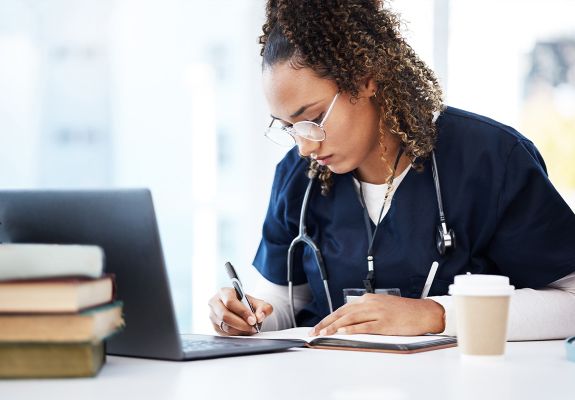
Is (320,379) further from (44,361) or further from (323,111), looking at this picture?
(323,111)

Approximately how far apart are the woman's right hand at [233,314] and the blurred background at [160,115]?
177cm

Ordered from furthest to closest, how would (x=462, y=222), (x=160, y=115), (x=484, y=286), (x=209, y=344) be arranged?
(x=160, y=115), (x=462, y=222), (x=209, y=344), (x=484, y=286)

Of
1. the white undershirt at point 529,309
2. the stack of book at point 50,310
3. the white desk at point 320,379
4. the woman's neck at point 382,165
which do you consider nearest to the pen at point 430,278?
the white undershirt at point 529,309

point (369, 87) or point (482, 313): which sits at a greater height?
point (369, 87)

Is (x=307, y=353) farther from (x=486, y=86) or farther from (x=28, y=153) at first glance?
(x=28, y=153)

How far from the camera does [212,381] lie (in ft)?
3.15

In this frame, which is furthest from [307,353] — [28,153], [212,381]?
[28,153]

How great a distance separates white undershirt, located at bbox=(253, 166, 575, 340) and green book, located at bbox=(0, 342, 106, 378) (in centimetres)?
69

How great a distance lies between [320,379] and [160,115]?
3319mm

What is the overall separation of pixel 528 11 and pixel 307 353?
223cm

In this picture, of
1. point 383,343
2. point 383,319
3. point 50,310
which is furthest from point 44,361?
point 383,319

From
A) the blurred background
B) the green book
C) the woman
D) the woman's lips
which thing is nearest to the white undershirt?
the woman

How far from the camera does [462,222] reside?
169 cm

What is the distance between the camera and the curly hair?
5.64 ft
